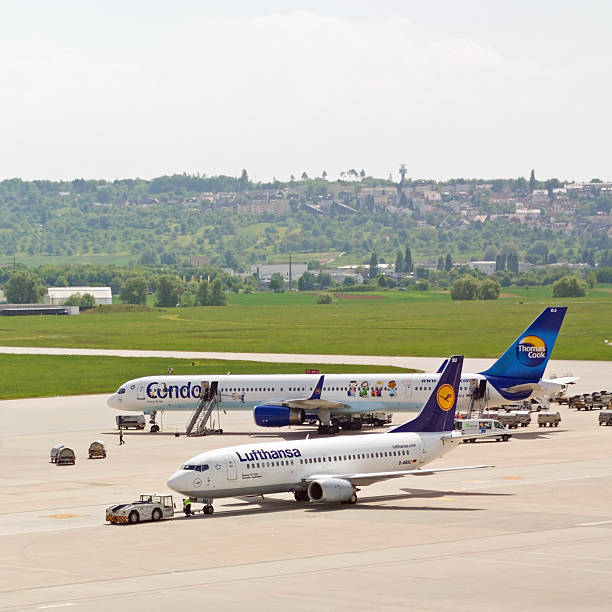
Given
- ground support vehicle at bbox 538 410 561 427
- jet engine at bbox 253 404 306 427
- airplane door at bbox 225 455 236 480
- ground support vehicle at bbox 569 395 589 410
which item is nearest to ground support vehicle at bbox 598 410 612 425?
ground support vehicle at bbox 538 410 561 427

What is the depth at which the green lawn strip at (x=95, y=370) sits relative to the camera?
457 ft

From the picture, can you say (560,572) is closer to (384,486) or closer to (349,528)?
(349,528)

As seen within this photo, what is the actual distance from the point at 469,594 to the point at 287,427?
66.3 meters

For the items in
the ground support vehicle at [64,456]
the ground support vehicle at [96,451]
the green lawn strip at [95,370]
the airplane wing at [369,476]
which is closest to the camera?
the airplane wing at [369,476]

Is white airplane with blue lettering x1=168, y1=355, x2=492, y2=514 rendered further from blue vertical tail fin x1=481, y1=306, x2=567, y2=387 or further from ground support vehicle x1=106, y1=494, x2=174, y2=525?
blue vertical tail fin x1=481, y1=306, x2=567, y2=387

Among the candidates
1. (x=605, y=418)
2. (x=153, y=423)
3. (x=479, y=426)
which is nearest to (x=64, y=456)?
(x=153, y=423)

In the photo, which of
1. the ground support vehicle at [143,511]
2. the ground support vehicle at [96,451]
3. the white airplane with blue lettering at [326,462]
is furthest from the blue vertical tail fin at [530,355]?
the ground support vehicle at [143,511]

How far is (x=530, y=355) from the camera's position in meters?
106

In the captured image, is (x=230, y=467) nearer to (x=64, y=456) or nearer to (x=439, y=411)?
(x=439, y=411)

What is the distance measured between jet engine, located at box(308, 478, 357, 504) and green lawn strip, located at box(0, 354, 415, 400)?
72253mm

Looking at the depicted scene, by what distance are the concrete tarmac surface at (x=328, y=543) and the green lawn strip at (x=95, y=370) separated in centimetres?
4947

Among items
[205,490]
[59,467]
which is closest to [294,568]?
[205,490]

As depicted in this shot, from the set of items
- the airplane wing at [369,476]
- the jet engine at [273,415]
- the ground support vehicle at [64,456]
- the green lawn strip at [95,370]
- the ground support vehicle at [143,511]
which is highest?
the airplane wing at [369,476]

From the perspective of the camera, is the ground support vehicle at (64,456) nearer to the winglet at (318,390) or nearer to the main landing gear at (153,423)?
the main landing gear at (153,423)
